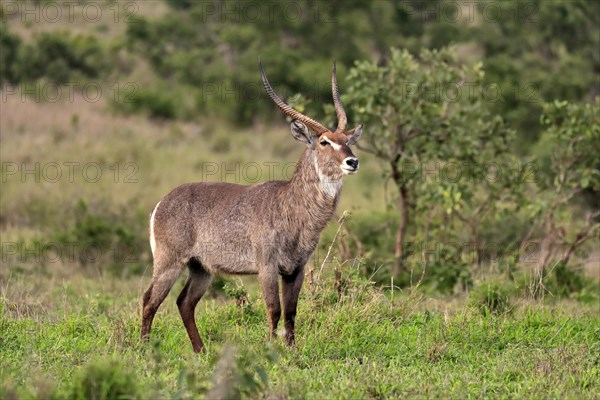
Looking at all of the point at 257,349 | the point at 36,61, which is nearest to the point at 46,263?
the point at 257,349

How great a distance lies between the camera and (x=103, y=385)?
5.31m

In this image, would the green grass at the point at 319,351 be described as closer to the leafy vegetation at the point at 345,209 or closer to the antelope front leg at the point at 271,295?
the leafy vegetation at the point at 345,209

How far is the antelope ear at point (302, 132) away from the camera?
7625 millimetres

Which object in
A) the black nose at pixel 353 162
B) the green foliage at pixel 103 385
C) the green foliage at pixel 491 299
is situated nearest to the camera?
the green foliage at pixel 103 385

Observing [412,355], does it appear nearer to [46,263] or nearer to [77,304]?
[77,304]

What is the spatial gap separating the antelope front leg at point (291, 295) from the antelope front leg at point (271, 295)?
0.33 ft

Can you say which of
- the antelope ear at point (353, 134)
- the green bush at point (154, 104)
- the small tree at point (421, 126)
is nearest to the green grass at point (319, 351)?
the antelope ear at point (353, 134)

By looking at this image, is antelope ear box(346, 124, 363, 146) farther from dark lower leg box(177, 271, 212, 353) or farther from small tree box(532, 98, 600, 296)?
small tree box(532, 98, 600, 296)

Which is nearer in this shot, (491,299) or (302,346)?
(302,346)

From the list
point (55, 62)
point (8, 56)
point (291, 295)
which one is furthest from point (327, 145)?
point (55, 62)

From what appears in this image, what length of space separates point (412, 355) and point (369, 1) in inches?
836

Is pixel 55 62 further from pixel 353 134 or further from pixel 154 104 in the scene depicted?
pixel 353 134

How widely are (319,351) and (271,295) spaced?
0.58 m

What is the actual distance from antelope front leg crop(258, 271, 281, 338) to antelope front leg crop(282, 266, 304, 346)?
4.0 inches
